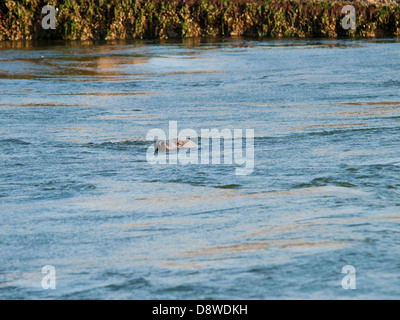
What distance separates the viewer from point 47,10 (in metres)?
17.9

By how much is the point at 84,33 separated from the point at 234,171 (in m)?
14.0

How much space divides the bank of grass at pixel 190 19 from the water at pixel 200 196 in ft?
27.3

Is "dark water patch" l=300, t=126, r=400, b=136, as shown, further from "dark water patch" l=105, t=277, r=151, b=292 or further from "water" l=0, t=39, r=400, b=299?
"dark water patch" l=105, t=277, r=151, b=292

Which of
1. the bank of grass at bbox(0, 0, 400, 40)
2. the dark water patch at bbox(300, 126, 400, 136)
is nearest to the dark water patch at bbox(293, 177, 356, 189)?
the dark water patch at bbox(300, 126, 400, 136)

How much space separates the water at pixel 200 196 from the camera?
11.6 feet

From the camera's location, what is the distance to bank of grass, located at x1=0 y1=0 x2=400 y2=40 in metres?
18.1

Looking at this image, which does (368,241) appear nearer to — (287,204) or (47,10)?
(287,204)

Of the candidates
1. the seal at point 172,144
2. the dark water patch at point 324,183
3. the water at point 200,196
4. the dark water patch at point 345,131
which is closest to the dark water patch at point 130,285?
the water at point 200,196

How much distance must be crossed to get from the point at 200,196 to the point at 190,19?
1528 cm

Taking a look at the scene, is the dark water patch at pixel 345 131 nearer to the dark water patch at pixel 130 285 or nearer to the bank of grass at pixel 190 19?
the dark water patch at pixel 130 285

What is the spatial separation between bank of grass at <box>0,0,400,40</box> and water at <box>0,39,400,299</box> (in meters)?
8.32

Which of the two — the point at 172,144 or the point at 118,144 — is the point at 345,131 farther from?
the point at 118,144

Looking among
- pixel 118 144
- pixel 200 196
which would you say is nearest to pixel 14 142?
pixel 118 144

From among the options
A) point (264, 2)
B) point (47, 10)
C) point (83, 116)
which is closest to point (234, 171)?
point (83, 116)
